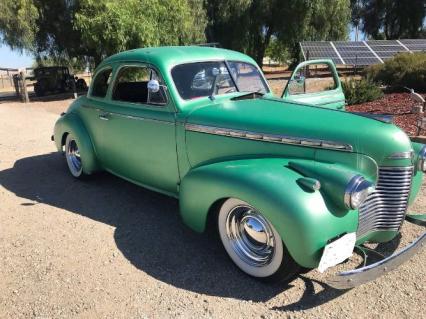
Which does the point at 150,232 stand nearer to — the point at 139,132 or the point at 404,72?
the point at 139,132

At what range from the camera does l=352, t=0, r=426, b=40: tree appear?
3039 cm

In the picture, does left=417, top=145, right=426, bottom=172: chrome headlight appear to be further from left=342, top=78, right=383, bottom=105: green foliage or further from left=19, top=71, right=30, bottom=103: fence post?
left=19, top=71, right=30, bottom=103: fence post

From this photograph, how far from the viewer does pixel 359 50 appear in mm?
19516

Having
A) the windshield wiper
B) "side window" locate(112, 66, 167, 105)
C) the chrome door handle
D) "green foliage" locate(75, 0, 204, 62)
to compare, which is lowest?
the chrome door handle

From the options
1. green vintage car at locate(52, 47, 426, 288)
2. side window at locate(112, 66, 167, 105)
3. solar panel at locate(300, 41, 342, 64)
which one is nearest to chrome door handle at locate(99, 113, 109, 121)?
green vintage car at locate(52, 47, 426, 288)

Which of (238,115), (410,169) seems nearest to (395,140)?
(410,169)

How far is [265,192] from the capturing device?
3.03 metres

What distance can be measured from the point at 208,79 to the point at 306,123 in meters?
1.39

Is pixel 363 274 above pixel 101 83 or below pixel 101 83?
below

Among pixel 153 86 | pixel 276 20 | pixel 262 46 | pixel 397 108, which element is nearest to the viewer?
pixel 153 86

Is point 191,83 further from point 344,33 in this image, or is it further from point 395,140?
point 344,33

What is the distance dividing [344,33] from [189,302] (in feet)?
86.3

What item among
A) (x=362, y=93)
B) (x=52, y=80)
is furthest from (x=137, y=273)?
(x=52, y=80)

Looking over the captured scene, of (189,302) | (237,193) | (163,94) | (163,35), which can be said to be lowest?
(189,302)
